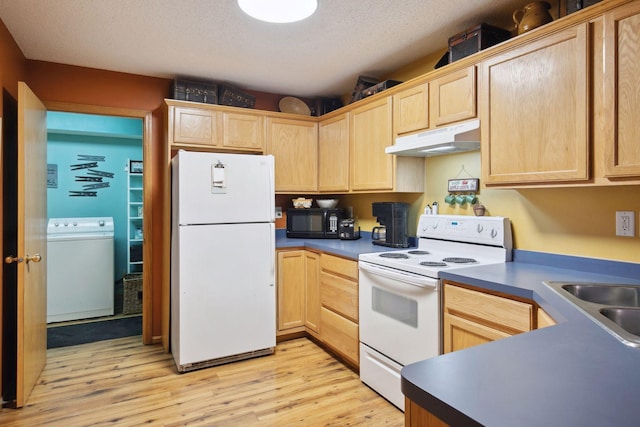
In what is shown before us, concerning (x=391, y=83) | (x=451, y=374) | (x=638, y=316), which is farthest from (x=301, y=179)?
(x=451, y=374)

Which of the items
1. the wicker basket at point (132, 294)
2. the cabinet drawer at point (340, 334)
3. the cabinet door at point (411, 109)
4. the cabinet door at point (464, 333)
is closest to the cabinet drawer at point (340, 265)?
the cabinet drawer at point (340, 334)

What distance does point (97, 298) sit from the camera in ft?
13.1

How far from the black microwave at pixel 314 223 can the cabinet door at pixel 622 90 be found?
220 centimetres

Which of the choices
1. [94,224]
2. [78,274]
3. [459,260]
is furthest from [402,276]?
[94,224]

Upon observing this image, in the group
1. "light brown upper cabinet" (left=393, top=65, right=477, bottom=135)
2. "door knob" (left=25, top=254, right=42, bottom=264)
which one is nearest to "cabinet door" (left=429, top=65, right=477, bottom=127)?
"light brown upper cabinet" (left=393, top=65, right=477, bottom=135)

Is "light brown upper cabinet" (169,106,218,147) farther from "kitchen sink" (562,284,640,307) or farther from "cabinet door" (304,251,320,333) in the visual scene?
"kitchen sink" (562,284,640,307)

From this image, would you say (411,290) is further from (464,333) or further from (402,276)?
(464,333)

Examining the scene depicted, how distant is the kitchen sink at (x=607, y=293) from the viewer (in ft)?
5.09

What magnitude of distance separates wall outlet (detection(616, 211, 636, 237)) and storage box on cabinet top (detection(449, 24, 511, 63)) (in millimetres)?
1149

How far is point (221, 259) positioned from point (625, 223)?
2.44 m

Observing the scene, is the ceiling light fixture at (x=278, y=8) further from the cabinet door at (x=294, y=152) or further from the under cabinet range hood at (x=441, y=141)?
the cabinet door at (x=294, y=152)

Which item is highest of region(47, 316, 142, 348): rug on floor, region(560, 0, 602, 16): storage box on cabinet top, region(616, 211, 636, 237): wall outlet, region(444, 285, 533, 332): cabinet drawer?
region(560, 0, 602, 16): storage box on cabinet top

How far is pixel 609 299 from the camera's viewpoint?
1.58 metres

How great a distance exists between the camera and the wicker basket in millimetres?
4074
